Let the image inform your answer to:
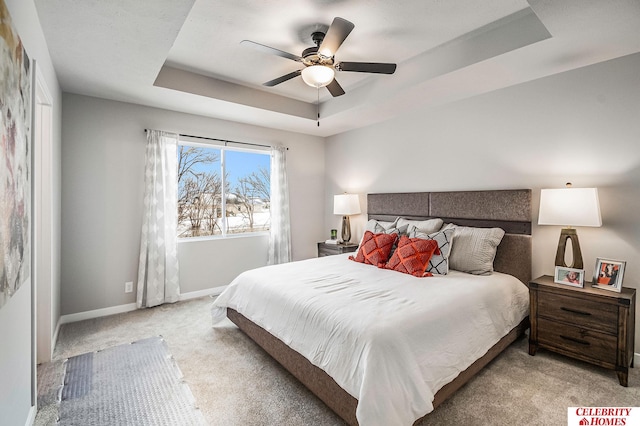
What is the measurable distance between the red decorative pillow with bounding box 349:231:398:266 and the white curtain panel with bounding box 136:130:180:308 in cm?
235

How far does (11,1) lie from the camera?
1394 millimetres

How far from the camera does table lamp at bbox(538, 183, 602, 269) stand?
2.39 meters

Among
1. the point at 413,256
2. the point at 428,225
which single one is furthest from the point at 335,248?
the point at 413,256

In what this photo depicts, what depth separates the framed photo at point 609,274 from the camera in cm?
233

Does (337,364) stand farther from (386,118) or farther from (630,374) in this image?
(386,118)

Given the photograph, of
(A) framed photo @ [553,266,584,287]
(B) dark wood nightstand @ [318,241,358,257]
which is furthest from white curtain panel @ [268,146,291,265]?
(A) framed photo @ [553,266,584,287]

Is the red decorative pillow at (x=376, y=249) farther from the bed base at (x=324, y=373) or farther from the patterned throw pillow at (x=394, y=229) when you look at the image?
the bed base at (x=324, y=373)

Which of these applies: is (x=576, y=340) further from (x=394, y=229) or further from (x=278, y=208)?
(x=278, y=208)

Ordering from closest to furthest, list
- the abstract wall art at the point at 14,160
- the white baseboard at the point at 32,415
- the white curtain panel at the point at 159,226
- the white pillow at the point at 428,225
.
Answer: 1. the abstract wall art at the point at 14,160
2. the white baseboard at the point at 32,415
3. the white pillow at the point at 428,225
4. the white curtain panel at the point at 159,226

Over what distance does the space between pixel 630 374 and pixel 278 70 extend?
4057mm

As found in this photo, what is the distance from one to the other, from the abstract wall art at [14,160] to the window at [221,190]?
2.56 meters

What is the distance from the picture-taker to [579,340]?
2.38m

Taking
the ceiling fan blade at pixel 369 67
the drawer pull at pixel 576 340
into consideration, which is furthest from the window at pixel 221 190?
the drawer pull at pixel 576 340

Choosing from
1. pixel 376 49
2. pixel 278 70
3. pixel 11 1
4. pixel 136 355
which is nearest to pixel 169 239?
pixel 136 355
